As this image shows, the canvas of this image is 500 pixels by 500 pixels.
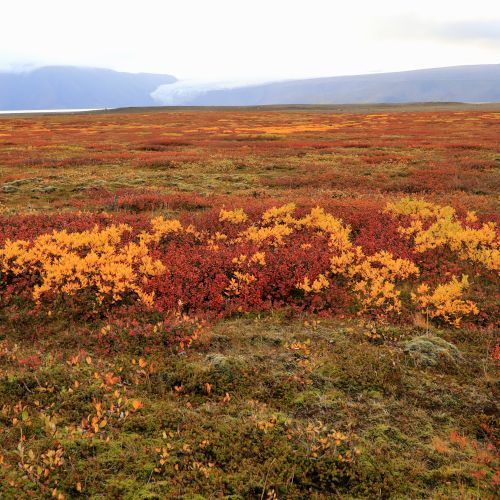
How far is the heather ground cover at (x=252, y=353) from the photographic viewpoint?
4.82 metres

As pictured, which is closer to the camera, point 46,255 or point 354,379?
point 354,379

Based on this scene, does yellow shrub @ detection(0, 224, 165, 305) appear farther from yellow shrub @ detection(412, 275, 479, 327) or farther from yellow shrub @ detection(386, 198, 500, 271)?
yellow shrub @ detection(386, 198, 500, 271)

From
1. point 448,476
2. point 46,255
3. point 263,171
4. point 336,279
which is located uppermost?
point 263,171

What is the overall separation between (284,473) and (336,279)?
6162 millimetres

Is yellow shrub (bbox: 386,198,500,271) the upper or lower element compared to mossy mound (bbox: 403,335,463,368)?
upper

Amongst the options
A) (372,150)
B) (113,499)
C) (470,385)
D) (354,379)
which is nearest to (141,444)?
(113,499)

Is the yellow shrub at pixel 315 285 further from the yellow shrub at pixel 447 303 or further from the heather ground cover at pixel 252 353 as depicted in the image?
the yellow shrub at pixel 447 303

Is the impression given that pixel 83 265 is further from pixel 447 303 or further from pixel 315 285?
pixel 447 303

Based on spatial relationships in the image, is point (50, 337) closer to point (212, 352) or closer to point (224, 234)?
point (212, 352)

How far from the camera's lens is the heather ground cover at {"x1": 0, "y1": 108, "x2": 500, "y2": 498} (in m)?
4.82

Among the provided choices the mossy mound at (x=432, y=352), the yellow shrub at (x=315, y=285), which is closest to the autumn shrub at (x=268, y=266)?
the yellow shrub at (x=315, y=285)

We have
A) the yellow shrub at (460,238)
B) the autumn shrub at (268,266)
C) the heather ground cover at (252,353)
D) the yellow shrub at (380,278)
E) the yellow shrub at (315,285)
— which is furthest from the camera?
the yellow shrub at (460,238)

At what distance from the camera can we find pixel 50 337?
26.7ft

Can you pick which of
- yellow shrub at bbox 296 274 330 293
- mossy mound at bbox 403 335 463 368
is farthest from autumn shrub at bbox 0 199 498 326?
mossy mound at bbox 403 335 463 368
